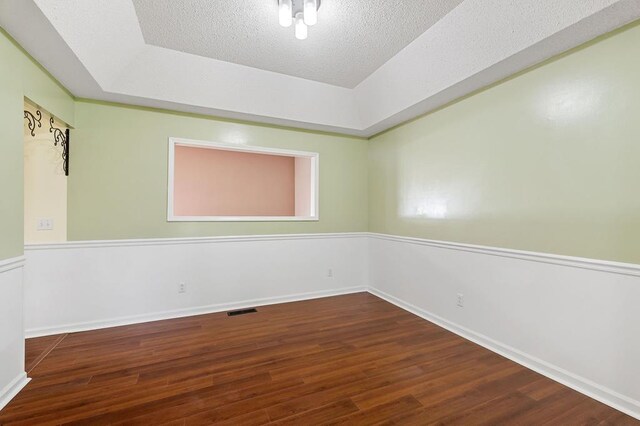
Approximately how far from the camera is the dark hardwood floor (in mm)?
1728

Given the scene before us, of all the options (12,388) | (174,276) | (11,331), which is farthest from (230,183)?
(12,388)

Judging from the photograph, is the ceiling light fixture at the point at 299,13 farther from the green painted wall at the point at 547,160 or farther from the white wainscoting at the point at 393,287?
the white wainscoting at the point at 393,287

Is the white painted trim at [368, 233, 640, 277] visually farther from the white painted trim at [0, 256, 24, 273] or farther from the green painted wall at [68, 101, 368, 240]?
the white painted trim at [0, 256, 24, 273]

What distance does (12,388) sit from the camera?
74.1 inches

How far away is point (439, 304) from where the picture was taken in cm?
313

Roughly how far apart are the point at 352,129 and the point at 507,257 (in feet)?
8.14

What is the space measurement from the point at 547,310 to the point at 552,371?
0.44 meters

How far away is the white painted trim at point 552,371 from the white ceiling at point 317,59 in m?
2.34

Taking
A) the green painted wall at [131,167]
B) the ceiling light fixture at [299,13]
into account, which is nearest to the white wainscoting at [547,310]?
the green painted wall at [131,167]

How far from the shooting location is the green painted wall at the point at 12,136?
1.84 meters

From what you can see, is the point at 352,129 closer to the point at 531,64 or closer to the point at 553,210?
the point at 531,64

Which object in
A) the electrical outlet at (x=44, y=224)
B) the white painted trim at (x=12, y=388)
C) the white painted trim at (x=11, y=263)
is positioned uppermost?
the electrical outlet at (x=44, y=224)

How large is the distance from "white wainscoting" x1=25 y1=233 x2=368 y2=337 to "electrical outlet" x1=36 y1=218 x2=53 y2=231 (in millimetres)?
210

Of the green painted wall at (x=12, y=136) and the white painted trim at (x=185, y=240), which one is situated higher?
the green painted wall at (x=12, y=136)
